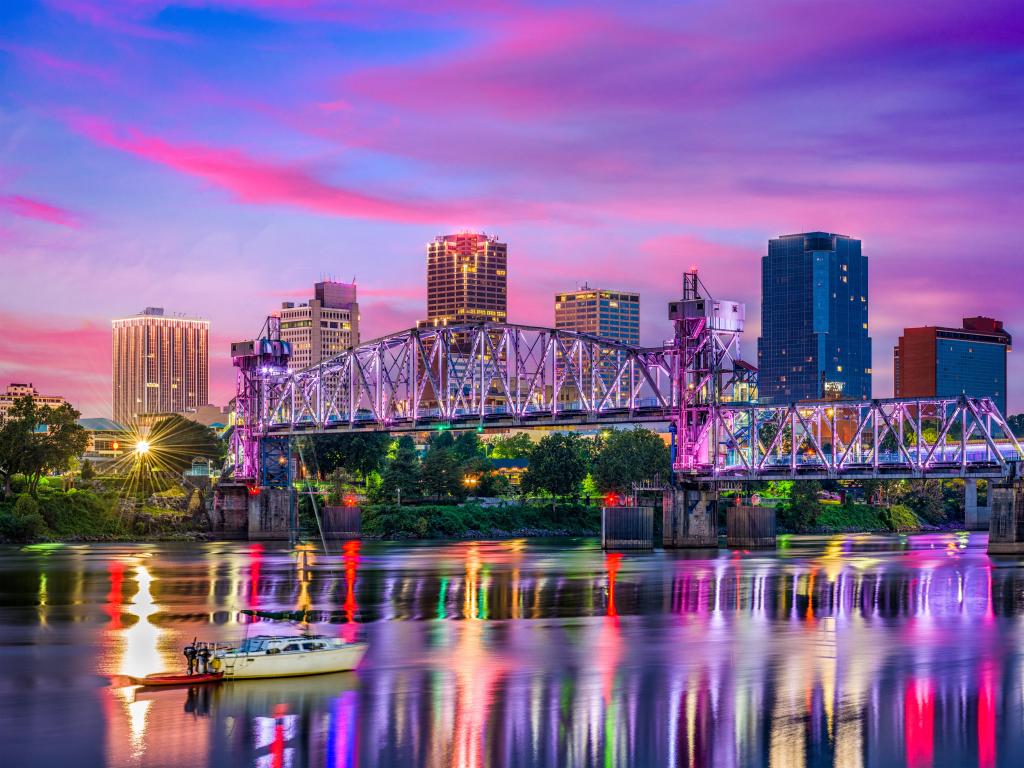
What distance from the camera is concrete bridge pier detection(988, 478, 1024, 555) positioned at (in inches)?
5591

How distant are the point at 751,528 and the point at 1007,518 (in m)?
32.6

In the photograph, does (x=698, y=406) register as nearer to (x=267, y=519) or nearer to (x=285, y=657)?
(x=267, y=519)

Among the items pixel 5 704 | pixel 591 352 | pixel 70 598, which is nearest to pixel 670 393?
pixel 591 352

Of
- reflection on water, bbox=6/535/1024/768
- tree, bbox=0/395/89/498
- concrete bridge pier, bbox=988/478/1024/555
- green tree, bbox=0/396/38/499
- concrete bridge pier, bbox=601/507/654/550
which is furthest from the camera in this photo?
tree, bbox=0/395/89/498

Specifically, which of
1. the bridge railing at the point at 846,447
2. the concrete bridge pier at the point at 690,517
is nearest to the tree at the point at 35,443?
the concrete bridge pier at the point at 690,517

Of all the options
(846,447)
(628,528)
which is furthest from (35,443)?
(846,447)

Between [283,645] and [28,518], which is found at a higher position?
[28,518]

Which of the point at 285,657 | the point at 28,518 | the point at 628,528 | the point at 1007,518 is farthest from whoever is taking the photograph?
the point at 28,518

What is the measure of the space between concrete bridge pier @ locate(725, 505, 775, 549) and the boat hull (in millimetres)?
113007

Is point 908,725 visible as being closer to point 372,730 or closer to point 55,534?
point 372,730

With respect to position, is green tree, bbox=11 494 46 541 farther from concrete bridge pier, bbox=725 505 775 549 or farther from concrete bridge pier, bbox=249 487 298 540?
concrete bridge pier, bbox=725 505 775 549

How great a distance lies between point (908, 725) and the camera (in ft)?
164

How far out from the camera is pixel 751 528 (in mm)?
167875

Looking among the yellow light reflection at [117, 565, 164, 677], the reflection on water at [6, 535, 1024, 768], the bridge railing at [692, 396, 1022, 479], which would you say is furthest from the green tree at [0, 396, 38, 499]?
the yellow light reflection at [117, 565, 164, 677]
